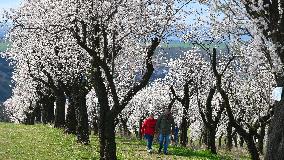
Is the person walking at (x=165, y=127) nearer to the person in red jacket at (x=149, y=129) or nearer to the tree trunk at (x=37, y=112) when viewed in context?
the person in red jacket at (x=149, y=129)

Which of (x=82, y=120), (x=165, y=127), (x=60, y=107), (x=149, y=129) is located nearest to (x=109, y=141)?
(x=165, y=127)

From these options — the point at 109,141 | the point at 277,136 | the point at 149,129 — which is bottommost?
the point at 277,136

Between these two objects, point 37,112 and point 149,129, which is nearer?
point 149,129

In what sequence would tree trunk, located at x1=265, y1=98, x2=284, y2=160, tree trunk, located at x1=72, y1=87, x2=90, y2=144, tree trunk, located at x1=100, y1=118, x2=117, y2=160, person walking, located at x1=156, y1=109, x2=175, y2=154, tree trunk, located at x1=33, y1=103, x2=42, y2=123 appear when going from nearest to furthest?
tree trunk, located at x1=265, y1=98, x2=284, y2=160 → tree trunk, located at x1=100, y1=118, x2=117, y2=160 → person walking, located at x1=156, y1=109, x2=175, y2=154 → tree trunk, located at x1=72, y1=87, x2=90, y2=144 → tree trunk, located at x1=33, y1=103, x2=42, y2=123

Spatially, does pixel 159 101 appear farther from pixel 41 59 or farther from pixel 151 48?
pixel 151 48

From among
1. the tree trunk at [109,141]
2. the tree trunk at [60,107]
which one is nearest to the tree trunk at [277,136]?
the tree trunk at [109,141]

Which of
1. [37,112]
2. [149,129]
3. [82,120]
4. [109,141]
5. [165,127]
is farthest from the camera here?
[37,112]

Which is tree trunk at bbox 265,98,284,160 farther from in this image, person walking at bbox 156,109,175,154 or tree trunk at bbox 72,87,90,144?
tree trunk at bbox 72,87,90,144

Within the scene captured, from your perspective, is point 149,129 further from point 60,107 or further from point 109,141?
point 60,107

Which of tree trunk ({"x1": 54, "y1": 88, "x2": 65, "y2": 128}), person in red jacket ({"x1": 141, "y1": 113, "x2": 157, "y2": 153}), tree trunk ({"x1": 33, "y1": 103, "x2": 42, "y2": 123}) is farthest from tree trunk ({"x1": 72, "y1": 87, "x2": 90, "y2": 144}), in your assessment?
tree trunk ({"x1": 33, "y1": 103, "x2": 42, "y2": 123})

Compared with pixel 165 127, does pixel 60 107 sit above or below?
above

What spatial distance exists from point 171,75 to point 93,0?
4076 centimetres

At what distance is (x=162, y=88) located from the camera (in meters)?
92.6

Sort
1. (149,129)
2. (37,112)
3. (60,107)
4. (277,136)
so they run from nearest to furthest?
(277,136), (149,129), (60,107), (37,112)
